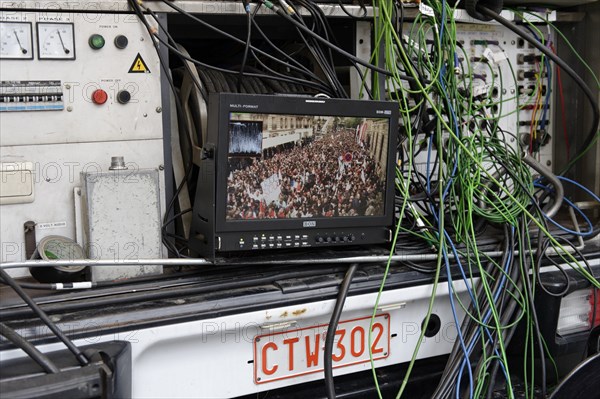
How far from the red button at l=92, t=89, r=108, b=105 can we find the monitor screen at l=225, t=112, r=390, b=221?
38 cm

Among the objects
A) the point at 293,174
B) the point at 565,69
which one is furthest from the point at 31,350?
the point at 565,69

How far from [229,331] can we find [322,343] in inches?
11.3

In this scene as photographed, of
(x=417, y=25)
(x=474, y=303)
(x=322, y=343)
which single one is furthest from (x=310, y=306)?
→ (x=417, y=25)

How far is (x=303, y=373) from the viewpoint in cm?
187

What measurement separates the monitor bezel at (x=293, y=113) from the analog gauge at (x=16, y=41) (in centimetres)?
51

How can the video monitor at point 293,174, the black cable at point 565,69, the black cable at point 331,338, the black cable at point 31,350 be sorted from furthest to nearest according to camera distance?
the black cable at point 565,69 < the video monitor at point 293,174 < the black cable at point 331,338 < the black cable at point 31,350

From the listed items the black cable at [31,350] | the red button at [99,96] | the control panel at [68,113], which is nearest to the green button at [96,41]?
the control panel at [68,113]

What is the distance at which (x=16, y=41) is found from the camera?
1809 millimetres

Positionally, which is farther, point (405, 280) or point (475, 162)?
point (475, 162)

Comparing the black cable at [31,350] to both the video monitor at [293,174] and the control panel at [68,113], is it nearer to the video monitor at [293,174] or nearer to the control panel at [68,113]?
the control panel at [68,113]

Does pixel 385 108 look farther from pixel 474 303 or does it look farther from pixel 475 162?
pixel 474 303

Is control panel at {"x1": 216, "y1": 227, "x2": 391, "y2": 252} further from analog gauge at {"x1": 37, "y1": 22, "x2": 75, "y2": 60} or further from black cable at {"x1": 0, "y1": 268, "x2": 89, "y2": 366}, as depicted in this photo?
analog gauge at {"x1": 37, "y1": 22, "x2": 75, "y2": 60}

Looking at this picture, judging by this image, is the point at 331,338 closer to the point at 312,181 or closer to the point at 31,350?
the point at 312,181

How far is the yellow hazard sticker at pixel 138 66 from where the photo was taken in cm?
196
